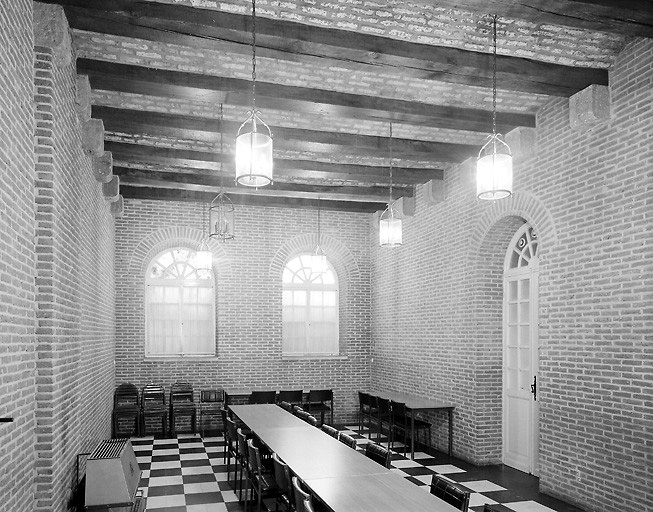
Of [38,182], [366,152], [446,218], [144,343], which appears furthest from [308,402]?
[38,182]

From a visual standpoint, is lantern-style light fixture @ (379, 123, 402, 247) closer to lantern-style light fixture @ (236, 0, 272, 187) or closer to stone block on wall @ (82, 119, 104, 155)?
stone block on wall @ (82, 119, 104, 155)

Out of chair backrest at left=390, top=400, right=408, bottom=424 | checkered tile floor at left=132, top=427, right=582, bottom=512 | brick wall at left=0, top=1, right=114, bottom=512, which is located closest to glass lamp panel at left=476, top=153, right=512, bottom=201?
checkered tile floor at left=132, top=427, right=582, bottom=512

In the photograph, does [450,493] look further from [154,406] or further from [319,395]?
[154,406]

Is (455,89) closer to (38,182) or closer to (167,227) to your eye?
(38,182)

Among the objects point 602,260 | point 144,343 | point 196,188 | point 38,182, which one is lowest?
point 144,343

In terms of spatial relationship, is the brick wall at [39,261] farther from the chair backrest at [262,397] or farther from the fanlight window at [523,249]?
the fanlight window at [523,249]

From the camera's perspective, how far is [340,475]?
15.5ft

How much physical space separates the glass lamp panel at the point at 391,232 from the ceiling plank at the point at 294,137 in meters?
1.06

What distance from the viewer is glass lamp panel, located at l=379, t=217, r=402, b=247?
7906 millimetres

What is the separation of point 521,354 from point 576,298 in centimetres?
217

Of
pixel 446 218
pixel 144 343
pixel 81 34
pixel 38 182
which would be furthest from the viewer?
pixel 144 343

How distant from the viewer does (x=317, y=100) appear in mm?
6586

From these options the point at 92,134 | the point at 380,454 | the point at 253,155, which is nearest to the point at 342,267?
the point at 92,134

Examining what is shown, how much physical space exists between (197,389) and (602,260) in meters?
7.95
